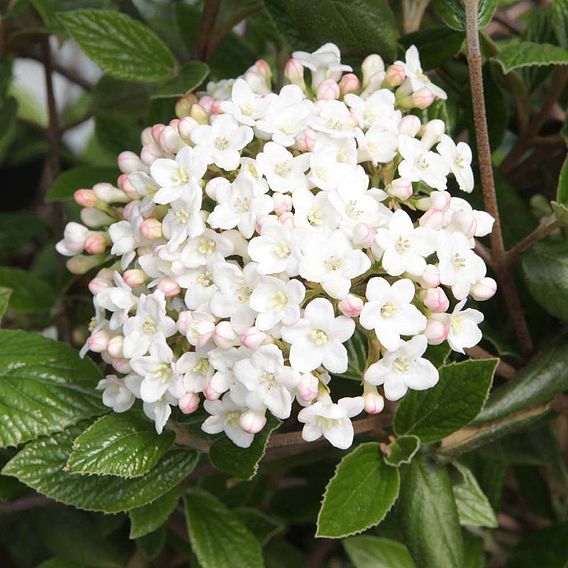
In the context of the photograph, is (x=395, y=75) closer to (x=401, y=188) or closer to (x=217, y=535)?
(x=401, y=188)

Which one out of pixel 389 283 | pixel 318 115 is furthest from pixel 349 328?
pixel 318 115

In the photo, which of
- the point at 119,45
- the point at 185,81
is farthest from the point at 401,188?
the point at 119,45

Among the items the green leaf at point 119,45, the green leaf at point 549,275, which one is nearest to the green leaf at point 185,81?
the green leaf at point 119,45

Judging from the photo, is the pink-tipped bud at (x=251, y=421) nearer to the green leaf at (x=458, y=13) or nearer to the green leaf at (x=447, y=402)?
the green leaf at (x=447, y=402)

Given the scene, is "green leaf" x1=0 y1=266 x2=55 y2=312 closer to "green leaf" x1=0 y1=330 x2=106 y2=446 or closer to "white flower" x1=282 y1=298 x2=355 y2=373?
"green leaf" x1=0 y1=330 x2=106 y2=446

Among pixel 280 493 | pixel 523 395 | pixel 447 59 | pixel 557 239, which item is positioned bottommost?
pixel 280 493

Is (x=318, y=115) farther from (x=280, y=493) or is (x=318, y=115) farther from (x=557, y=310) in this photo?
(x=280, y=493)
